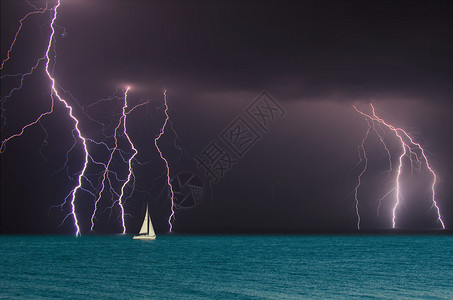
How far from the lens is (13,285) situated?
2180 centimetres

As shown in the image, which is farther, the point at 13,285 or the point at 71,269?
the point at 71,269

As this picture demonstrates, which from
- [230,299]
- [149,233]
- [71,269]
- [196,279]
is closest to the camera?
[230,299]

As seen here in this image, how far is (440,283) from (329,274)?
17.6 feet

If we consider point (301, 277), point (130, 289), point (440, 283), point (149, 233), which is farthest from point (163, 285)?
point (149, 233)

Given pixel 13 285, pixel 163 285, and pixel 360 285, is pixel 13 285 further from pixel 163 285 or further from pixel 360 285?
pixel 360 285

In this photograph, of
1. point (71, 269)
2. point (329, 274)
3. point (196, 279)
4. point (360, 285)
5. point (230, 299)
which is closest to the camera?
point (230, 299)

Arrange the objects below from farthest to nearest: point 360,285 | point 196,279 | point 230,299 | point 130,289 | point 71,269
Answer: point 71,269 → point 196,279 → point 360,285 → point 130,289 → point 230,299

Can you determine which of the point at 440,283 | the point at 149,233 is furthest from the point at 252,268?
the point at 149,233

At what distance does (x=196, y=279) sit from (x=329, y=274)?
6613 mm

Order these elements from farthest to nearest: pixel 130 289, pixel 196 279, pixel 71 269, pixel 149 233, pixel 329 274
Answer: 1. pixel 149 233
2. pixel 71 269
3. pixel 329 274
4. pixel 196 279
5. pixel 130 289

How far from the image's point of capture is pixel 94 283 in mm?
22750

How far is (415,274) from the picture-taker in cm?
2775

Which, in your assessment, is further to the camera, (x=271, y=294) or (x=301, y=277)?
(x=301, y=277)

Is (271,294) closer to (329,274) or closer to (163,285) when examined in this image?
(163,285)
